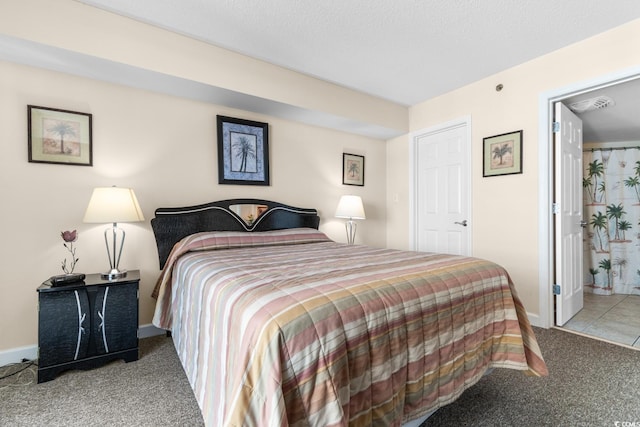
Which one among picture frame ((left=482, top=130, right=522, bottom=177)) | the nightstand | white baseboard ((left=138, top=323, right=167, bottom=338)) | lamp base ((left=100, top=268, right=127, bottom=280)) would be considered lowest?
white baseboard ((left=138, top=323, right=167, bottom=338))

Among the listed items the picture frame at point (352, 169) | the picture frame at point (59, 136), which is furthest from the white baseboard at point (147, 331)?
the picture frame at point (352, 169)

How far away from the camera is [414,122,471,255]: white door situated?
129 inches

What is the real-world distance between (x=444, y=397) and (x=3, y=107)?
323 centimetres

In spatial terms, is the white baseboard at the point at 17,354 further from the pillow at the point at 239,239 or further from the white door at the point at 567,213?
the white door at the point at 567,213

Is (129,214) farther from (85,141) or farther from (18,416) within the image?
(18,416)

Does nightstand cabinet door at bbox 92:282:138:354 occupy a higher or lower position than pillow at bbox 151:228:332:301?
lower

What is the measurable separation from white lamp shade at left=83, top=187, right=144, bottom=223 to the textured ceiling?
1.28 m

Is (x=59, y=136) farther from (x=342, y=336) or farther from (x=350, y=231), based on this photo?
(x=350, y=231)

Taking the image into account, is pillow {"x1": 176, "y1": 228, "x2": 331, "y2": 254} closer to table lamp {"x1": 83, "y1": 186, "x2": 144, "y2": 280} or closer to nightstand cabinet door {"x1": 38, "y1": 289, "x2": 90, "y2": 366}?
table lamp {"x1": 83, "y1": 186, "x2": 144, "y2": 280}

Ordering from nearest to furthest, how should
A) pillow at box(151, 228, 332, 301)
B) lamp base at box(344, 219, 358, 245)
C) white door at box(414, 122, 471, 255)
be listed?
pillow at box(151, 228, 332, 301) < white door at box(414, 122, 471, 255) < lamp base at box(344, 219, 358, 245)

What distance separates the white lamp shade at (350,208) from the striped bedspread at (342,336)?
1556mm

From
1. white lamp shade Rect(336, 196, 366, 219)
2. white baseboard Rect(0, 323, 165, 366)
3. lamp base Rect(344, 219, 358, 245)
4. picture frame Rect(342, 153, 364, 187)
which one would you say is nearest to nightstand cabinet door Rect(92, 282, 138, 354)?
white baseboard Rect(0, 323, 165, 366)

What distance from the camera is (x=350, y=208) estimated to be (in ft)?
11.1

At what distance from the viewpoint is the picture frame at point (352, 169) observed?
3.76m
